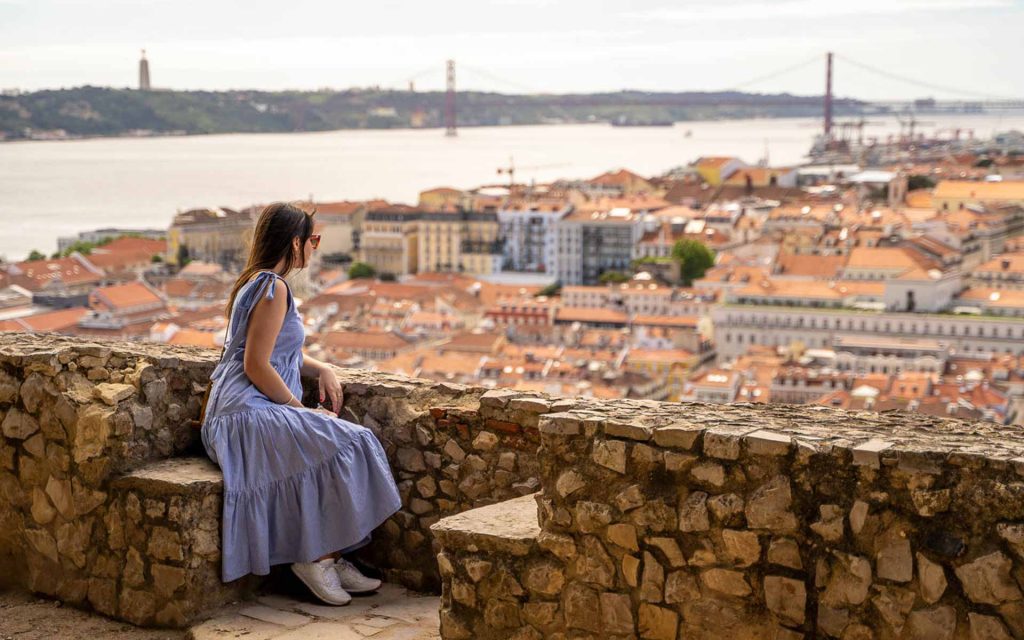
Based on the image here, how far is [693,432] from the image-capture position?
1646mm

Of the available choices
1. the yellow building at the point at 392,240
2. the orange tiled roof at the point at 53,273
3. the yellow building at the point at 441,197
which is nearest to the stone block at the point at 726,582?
the orange tiled roof at the point at 53,273

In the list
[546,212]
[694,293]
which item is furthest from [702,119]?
[694,293]

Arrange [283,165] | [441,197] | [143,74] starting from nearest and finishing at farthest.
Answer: [441,197]
[143,74]
[283,165]

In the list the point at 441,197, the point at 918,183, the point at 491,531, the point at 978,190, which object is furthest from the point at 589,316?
the point at 491,531

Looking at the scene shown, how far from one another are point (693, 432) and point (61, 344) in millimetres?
1100

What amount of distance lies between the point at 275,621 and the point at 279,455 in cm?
22

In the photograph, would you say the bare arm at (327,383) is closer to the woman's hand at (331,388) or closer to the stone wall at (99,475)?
the woman's hand at (331,388)

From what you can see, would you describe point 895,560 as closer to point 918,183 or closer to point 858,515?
point 858,515

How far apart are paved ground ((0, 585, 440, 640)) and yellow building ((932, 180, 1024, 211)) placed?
38.6 m

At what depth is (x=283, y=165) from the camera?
214 ft

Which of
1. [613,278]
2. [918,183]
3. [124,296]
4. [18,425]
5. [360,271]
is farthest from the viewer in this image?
[918,183]

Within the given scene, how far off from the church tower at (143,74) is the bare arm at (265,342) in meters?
51.5

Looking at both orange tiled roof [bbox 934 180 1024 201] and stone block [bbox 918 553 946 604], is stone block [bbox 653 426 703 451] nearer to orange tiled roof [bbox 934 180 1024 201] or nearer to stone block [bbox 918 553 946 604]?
stone block [bbox 918 553 946 604]

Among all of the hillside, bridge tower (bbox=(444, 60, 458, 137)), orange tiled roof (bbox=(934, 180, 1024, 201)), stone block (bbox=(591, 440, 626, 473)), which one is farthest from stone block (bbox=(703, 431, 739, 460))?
bridge tower (bbox=(444, 60, 458, 137))
